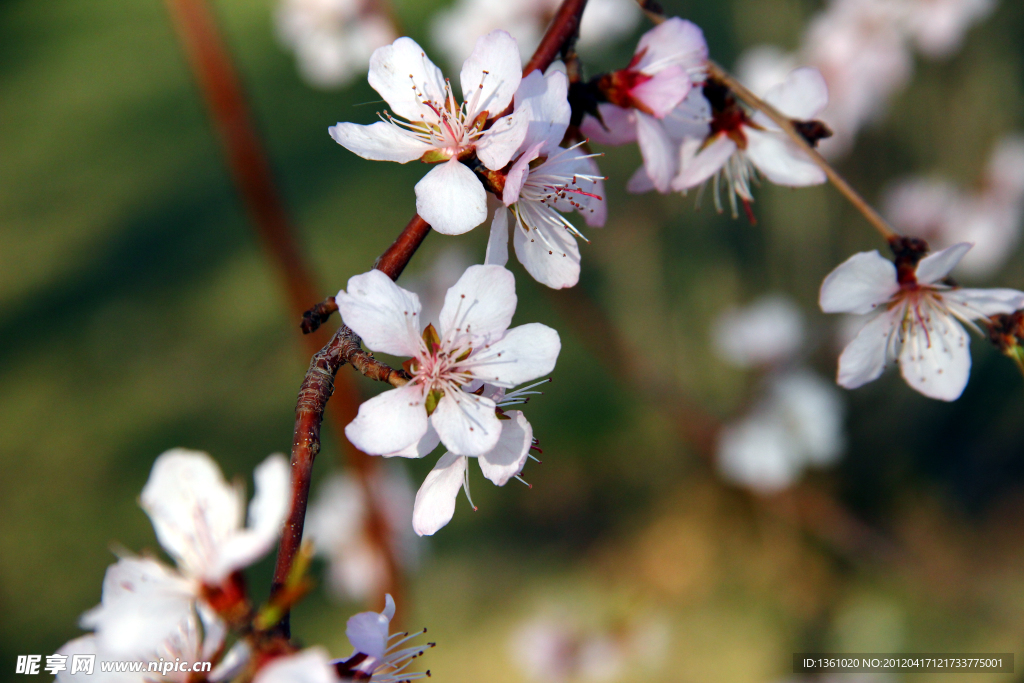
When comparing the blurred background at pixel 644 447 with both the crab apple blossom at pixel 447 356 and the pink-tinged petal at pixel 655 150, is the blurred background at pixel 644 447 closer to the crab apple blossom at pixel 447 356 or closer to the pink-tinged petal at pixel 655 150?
the pink-tinged petal at pixel 655 150

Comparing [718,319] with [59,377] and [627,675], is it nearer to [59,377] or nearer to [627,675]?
[627,675]

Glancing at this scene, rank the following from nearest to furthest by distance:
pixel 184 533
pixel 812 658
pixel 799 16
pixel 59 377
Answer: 1. pixel 184 533
2. pixel 812 658
3. pixel 799 16
4. pixel 59 377

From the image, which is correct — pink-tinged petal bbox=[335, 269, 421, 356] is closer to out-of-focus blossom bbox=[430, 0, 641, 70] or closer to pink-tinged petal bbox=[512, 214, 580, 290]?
pink-tinged petal bbox=[512, 214, 580, 290]

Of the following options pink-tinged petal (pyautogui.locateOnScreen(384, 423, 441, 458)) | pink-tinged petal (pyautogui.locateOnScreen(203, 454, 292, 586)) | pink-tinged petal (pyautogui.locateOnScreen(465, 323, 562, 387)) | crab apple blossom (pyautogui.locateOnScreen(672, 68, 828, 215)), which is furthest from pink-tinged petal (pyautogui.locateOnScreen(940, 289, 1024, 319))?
pink-tinged petal (pyautogui.locateOnScreen(203, 454, 292, 586))

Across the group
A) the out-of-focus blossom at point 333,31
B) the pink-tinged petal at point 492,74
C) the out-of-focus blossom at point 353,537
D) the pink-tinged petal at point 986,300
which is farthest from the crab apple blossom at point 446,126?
the out-of-focus blossom at point 333,31

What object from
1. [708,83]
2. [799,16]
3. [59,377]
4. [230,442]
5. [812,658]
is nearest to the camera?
[708,83]

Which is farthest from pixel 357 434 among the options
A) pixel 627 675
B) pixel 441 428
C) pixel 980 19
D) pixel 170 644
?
pixel 980 19
